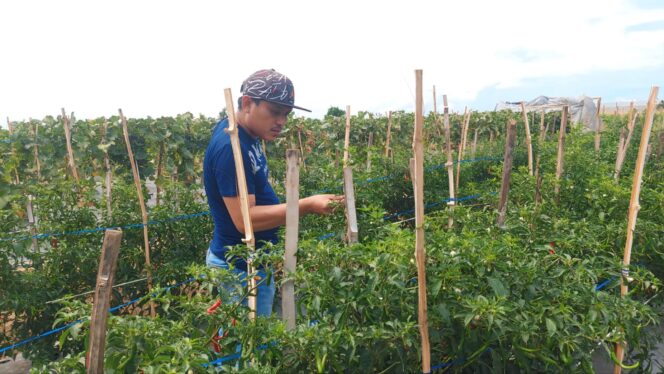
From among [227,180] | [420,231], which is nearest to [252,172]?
[227,180]

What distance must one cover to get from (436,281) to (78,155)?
583 cm

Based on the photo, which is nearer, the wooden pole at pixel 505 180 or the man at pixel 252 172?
the man at pixel 252 172

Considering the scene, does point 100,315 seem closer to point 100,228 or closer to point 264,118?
point 264,118

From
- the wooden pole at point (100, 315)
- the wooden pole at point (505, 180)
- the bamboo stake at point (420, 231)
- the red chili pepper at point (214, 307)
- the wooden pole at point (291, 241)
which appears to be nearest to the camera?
the wooden pole at point (100, 315)

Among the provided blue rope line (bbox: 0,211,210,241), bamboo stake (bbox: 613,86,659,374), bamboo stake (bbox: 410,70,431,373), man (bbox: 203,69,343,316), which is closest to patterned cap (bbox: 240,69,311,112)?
man (bbox: 203,69,343,316)

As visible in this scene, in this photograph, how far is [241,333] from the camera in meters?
1.80

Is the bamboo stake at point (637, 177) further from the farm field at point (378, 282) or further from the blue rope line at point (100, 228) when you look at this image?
the blue rope line at point (100, 228)

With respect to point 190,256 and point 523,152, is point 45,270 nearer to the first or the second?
point 190,256

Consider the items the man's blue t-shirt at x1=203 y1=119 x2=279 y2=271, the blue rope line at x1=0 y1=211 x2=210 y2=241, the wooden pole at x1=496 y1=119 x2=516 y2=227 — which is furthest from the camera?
the blue rope line at x1=0 y1=211 x2=210 y2=241


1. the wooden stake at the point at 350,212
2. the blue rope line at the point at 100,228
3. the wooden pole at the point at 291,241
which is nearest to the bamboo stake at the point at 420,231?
the wooden pole at the point at 291,241

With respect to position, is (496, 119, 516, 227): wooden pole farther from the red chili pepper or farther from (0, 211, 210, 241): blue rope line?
(0, 211, 210, 241): blue rope line

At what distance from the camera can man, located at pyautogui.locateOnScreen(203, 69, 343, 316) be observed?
2396mm

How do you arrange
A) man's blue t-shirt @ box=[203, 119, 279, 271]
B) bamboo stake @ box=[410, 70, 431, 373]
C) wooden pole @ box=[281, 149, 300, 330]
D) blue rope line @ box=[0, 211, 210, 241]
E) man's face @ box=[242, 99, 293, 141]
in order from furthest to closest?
blue rope line @ box=[0, 211, 210, 241]
man's face @ box=[242, 99, 293, 141]
man's blue t-shirt @ box=[203, 119, 279, 271]
wooden pole @ box=[281, 149, 300, 330]
bamboo stake @ box=[410, 70, 431, 373]

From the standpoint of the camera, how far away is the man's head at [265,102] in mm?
2469
